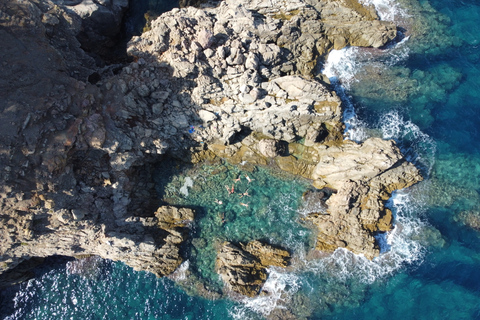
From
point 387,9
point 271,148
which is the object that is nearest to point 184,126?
point 271,148

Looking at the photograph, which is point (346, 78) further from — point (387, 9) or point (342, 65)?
point (387, 9)

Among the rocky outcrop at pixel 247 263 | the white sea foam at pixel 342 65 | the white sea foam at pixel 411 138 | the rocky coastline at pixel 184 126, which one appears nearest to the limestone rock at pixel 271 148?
the rocky coastline at pixel 184 126

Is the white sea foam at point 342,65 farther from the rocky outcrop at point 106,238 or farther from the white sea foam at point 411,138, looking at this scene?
the rocky outcrop at point 106,238

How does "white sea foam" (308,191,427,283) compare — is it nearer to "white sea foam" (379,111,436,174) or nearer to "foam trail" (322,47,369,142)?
"white sea foam" (379,111,436,174)

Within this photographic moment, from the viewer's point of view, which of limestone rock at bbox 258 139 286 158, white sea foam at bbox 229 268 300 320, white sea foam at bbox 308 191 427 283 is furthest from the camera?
limestone rock at bbox 258 139 286 158

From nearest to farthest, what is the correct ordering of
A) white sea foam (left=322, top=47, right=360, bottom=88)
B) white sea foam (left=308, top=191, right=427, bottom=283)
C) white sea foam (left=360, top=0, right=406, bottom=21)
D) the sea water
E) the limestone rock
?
the sea water
white sea foam (left=308, top=191, right=427, bottom=283)
the limestone rock
white sea foam (left=322, top=47, right=360, bottom=88)
white sea foam (left=360, top=0, right=406, bottom=21)

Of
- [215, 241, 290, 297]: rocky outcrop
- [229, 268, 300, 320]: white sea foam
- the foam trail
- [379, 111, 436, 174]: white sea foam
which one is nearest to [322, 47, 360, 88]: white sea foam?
the foam trail

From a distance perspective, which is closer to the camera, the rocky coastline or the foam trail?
the rocky coastline
